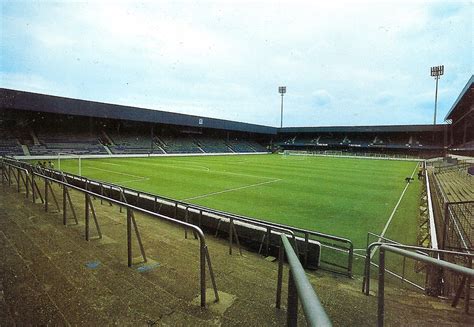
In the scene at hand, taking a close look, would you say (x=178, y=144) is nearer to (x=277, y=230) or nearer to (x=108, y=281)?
(x=277, y=230)

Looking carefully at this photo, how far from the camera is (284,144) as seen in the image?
77750mm

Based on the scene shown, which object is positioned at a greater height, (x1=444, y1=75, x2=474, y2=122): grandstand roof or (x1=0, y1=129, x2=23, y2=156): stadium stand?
(x1=444, y1=75, x2=474, y2=122): grandstand roof

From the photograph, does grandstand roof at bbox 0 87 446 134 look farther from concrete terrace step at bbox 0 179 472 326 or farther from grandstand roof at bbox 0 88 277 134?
concrete terrace step at bbox 0 179 472 326

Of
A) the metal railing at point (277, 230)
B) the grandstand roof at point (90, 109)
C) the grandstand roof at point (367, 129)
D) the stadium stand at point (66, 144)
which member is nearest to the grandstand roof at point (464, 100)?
the grandstand roof at point (367, 129)

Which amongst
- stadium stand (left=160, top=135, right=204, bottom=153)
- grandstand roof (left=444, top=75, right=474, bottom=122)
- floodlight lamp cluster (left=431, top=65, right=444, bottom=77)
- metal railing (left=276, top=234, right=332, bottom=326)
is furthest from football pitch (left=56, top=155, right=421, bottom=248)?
floodlight lamp cluster (left=431, top=65, right=444, bottom=77)

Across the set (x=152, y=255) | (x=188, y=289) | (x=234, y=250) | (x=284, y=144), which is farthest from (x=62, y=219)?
(x=284, y=144)

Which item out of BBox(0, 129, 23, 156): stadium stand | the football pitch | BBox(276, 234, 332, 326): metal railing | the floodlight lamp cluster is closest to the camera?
BBox(276, 234, 332, 326): metal railing

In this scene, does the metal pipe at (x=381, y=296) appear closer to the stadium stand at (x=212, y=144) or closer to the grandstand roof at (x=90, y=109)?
the grandstand roof at (x=90, y=109)

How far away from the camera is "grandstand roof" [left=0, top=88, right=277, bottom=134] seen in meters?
32.5

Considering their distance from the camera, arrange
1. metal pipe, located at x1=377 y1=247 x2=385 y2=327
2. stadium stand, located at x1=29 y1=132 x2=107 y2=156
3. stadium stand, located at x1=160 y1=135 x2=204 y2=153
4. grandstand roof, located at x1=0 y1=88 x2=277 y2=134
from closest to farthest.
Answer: metal pipe, located at x1=377 y1=247 x2=385 y2=327, grandstand roof, located at x1=0 y1=88 x2=277 y2=134, stadium stand, located at x1=29 y1=132 x2=107 y2=156, stadium stand, located at x1=160 y1=135 x2=204 y2=153

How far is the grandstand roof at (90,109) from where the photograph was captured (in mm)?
32531

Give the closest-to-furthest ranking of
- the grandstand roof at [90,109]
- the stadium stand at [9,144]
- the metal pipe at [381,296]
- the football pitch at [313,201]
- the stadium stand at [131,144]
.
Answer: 1. the metal pipe at [381,296]
2. the football pitch at [313,201]
3. the stadium stand at [9,144]
4. the grandstand roof at [90,109]
5. the stadium stand at [131,144]

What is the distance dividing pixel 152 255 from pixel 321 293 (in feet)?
8.71

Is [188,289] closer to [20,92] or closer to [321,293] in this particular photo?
[321,293]
